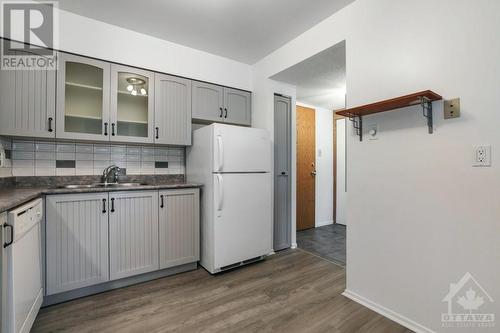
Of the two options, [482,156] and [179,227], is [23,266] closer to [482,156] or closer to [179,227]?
[179,227]

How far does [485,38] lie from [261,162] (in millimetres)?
1966

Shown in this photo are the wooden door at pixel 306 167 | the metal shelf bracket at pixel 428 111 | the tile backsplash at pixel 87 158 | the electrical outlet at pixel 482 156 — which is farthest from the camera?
the wooden door at pixel 306 167

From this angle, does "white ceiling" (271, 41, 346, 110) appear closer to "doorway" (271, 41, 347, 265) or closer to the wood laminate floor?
"doorway" (271, 41, 347, 265)

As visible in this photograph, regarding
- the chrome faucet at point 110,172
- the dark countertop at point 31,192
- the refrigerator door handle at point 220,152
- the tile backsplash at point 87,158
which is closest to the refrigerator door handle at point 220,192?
the refrigerator door handle at point 220,152

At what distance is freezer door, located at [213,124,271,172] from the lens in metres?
2.36

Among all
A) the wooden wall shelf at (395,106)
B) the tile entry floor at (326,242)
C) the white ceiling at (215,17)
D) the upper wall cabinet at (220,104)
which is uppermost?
the white ceiling at (215,17)

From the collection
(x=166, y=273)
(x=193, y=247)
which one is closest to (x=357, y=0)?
(x=193, y=247)

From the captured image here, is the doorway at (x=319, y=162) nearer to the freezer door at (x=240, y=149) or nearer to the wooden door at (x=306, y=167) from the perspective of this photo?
A: the wooden door at (x=306, y=167)

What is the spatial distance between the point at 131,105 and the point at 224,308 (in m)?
2.15

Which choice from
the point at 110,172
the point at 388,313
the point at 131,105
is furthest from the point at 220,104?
the point at 388,313

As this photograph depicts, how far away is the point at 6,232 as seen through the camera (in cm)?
115

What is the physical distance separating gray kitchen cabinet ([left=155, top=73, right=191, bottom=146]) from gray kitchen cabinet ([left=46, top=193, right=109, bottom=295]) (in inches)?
36.0

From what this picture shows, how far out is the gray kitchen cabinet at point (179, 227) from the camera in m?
2.30

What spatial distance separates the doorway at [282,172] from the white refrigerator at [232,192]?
0.33 meters
